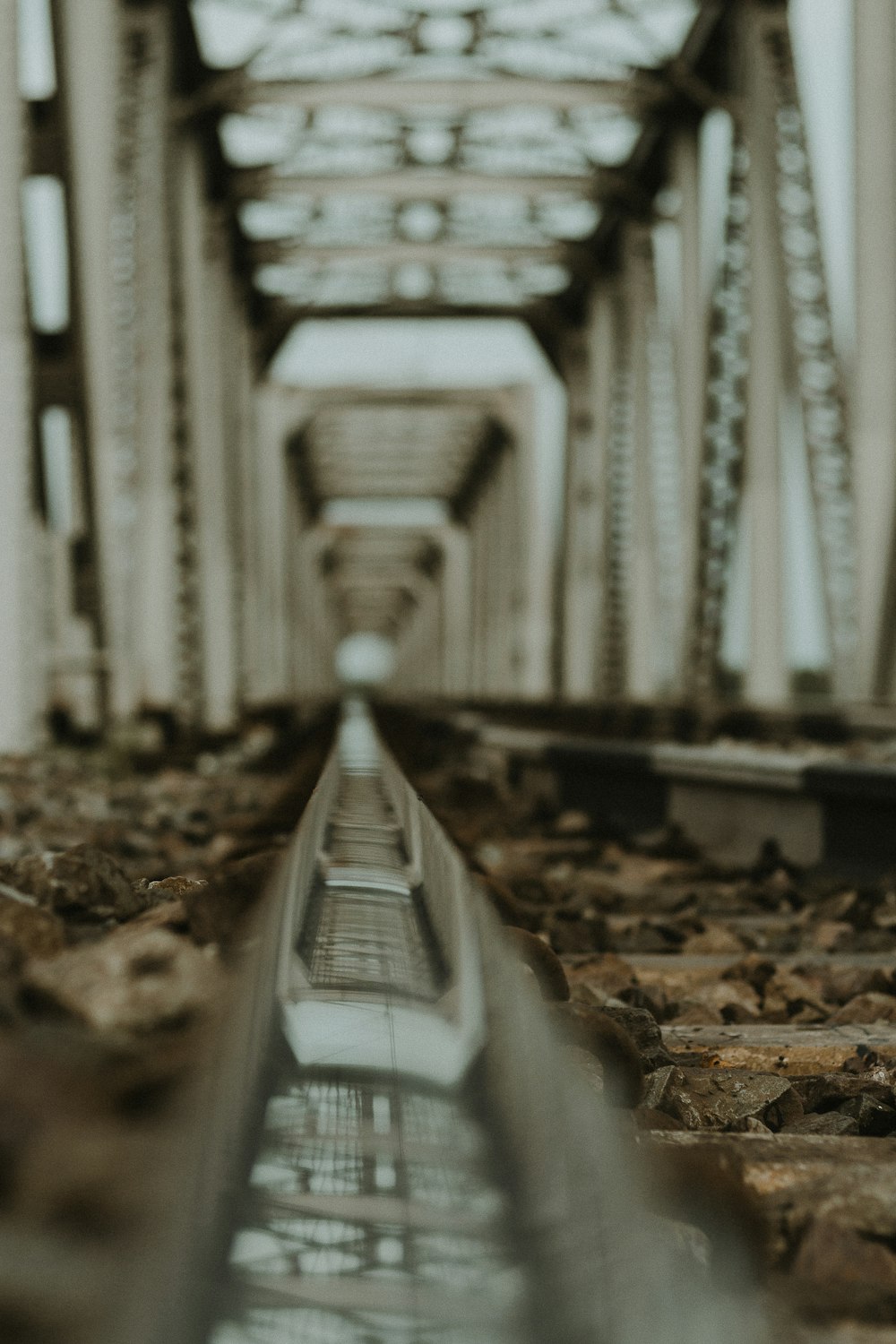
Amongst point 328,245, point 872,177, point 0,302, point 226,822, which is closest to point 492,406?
point 328,245

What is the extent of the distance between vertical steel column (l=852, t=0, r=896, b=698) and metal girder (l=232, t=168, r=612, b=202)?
36.5 ft

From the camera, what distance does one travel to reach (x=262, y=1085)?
143 centimetres

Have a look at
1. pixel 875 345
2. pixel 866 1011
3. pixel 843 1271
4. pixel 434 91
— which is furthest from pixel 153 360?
pixel 843 1271

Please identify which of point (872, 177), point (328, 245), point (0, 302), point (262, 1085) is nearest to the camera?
point (262, 1085)

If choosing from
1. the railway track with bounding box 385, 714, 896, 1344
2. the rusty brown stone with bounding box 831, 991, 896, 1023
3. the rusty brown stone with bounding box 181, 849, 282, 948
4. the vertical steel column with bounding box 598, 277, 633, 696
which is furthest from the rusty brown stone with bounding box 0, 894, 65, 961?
the vertical steel column with bounding box 598, 277, 633, 696

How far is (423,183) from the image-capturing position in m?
19.8

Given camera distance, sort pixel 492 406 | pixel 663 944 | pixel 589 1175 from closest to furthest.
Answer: pixel 589 1175 → pixel 663 944 → pixel 492 406

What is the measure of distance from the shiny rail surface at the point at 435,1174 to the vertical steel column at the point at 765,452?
36.2 ft

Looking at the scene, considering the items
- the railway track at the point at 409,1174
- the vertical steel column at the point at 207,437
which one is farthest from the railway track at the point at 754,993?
the vertical steel column at the point at 207,437

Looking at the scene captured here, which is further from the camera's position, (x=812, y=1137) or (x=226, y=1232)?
(x=812, y=1137)

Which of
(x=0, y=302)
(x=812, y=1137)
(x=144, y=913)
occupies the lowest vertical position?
(x=812, y=1137)

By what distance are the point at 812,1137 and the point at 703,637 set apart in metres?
12.8

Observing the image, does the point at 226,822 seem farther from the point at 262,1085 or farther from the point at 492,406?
the point at 492,406

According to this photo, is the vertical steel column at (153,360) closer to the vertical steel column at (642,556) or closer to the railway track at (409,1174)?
the vertical steel column at (642,556)
